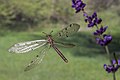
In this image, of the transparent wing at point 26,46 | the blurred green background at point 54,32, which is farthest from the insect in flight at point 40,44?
the blurred green background at point 54,32

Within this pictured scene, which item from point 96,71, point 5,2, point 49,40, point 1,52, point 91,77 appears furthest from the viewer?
point 5,2

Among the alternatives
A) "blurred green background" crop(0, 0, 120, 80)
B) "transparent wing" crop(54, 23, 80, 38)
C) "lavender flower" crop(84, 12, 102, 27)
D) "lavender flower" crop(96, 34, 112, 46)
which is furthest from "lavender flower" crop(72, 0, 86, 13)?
"blurred green background" crop(0, 0, 120, 80)

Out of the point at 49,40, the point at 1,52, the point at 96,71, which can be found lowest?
the point at 96,71

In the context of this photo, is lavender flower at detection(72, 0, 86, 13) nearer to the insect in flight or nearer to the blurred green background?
the insect in flight

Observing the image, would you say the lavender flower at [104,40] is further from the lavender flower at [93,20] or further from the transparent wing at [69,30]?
the transparent wing at [69,30]

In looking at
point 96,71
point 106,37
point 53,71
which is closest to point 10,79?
point 53,71

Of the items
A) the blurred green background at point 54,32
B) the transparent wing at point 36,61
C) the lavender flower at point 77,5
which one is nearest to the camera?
the transparent wing at point 36,61

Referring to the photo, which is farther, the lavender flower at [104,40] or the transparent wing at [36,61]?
the lavender flower at [104,40]

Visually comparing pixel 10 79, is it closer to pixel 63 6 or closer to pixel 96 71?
pixel 96 71

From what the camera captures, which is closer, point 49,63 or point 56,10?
point 49,63
